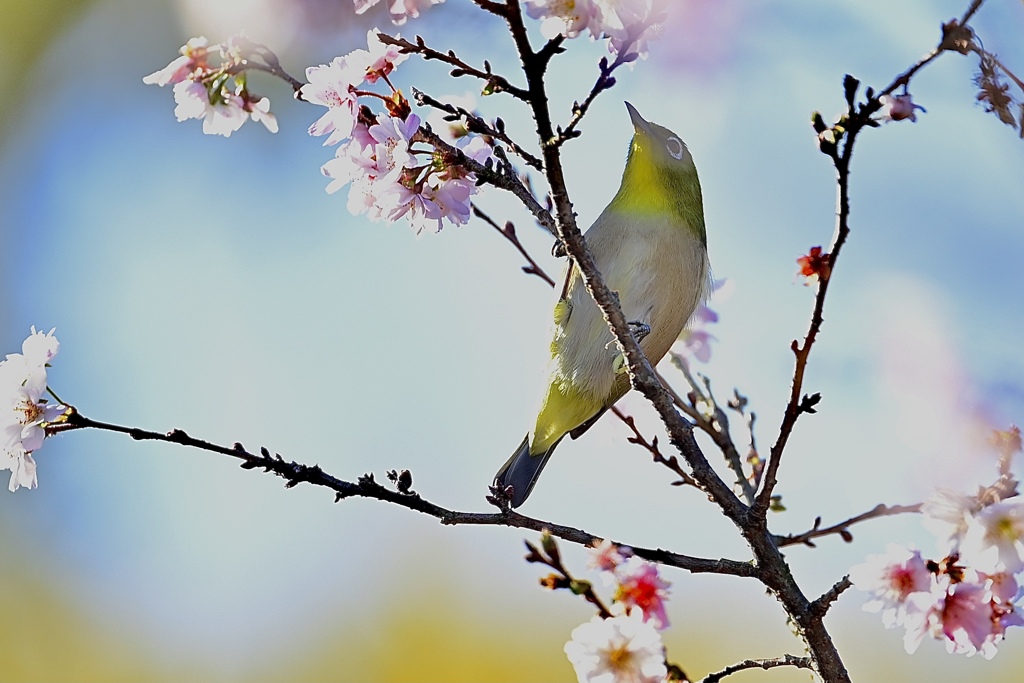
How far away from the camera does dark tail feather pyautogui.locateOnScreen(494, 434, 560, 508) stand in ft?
9.53

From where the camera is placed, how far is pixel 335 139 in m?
1.85

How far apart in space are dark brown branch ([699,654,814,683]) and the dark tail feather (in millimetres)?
1070

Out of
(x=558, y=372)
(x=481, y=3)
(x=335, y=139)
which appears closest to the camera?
(x=481, y=3)

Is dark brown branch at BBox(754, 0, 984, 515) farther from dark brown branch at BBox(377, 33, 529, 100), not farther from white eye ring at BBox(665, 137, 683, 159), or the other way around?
white eye ring at BBox(665, 137, 683, 159)

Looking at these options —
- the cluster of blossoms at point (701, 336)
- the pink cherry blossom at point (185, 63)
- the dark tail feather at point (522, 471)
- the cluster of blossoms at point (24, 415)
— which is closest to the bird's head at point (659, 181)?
the cluster of blossoms at point (701, 336)

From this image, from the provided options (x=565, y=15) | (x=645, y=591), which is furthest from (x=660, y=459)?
(x=565, y=15)

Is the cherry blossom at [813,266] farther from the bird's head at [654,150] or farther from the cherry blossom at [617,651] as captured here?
the bird's head at [654,150]

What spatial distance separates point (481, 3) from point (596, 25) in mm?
226

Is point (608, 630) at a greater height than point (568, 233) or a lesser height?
lesser

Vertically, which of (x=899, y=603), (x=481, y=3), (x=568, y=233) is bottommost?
(x=899, y=603)

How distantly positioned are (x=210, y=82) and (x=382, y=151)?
520mm

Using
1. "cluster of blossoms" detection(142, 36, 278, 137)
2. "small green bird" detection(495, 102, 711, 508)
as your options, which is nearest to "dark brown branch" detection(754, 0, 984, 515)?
"small green bird" detection(495, 102, 711, 508)

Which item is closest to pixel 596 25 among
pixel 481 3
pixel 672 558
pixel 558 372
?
pixel 481 3

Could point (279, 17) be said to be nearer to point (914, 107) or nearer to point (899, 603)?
point (914, 107)
